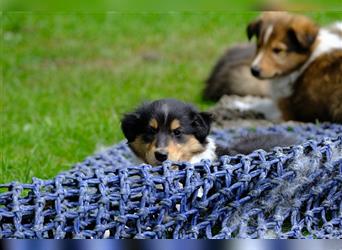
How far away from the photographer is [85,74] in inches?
258

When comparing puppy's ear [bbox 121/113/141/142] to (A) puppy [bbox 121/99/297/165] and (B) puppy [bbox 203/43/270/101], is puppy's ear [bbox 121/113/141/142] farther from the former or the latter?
(B) puppy [bbox 203/43/270/101]

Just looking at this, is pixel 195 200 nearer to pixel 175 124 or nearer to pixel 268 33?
pixel 175 124

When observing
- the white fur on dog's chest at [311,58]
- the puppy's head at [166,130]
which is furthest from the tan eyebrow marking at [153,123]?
the white fur on dog's chest at [311,58]

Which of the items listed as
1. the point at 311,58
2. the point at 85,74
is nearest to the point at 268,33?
the point at 311,58

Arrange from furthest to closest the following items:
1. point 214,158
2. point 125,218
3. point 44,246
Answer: point 214,158
point 125,218
point 44,246

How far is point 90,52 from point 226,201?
191 inches

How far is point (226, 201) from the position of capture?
2570mm

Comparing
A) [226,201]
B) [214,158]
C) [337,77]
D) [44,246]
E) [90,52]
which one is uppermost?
[90,52]

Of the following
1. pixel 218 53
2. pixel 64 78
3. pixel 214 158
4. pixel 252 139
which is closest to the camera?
pixel 214 158

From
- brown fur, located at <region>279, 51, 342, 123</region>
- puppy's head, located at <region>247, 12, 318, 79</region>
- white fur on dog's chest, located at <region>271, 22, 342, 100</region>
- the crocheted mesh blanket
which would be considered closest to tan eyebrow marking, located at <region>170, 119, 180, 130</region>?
the crocheted mesh blanket

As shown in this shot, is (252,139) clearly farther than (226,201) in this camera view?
Yes

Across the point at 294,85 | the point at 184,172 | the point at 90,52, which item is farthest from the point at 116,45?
the point at 184,172

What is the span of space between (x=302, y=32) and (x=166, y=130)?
7.31ft

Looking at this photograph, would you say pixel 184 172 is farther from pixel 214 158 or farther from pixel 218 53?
pixel 218 53
